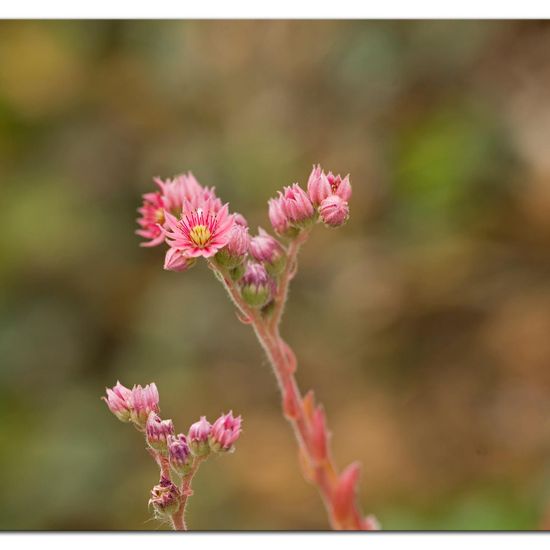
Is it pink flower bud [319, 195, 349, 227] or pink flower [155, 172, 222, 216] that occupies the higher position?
pink flower [155, 172, 222, 216]

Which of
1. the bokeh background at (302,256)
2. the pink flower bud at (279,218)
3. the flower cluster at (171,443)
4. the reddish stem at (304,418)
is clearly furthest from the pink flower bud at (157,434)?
the bokeh background at (302,256)

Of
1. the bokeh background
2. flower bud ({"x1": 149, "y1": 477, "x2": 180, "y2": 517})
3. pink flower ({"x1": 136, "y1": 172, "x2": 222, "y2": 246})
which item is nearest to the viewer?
flower bud ({"x1": 149, "y1": 477, "x2": 180, "y2": 517})

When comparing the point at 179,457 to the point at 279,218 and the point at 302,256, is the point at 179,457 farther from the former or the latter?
the point at 302,256

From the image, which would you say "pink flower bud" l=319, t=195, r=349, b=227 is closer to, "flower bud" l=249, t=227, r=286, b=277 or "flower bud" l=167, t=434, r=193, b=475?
"flower bud" l=249, t=227, r=286, b=277

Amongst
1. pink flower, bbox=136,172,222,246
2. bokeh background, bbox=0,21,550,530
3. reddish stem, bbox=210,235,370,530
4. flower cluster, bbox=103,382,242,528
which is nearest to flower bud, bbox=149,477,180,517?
flower cluster, bbox=103,382,242,528

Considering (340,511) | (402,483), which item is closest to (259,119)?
(402,483)

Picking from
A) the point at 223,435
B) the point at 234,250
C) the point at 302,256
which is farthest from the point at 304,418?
the point at 302,256

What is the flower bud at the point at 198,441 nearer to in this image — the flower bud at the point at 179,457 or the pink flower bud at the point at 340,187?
the flower bud at the point at 179,457
